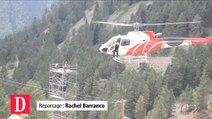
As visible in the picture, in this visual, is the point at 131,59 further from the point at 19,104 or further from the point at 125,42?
the point at 19,104

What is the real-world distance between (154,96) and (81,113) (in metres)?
14.8

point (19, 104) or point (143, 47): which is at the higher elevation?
point (143, 47)

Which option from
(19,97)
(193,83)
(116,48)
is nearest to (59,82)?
(116,48)

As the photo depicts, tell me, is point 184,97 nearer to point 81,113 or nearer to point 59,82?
point 81,113

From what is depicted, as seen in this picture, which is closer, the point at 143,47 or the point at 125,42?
the point at 125,42

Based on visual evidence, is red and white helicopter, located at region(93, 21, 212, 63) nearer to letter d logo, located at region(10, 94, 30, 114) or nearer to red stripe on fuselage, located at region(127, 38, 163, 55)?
red stripe on fuselage, located at region(127, 38, 163, 55)

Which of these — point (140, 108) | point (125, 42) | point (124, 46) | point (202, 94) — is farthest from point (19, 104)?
point (140, 108)

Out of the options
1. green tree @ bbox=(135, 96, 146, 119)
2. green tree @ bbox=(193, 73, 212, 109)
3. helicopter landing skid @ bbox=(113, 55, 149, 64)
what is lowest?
green tree @ bbox=(135, 96, 146, 119)

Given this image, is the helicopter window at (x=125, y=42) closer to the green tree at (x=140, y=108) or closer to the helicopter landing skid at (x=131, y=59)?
the helicopter landing skid at (x=131, y=59)

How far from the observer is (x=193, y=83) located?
118188 millimetres

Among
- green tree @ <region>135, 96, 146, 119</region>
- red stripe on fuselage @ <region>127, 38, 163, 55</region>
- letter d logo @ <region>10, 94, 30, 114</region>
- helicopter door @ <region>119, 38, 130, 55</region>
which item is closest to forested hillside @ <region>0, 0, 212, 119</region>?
green tree @ <region>135, 96, 146, 119</region>

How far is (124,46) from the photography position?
162 feet

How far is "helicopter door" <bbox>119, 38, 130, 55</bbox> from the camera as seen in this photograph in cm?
4932

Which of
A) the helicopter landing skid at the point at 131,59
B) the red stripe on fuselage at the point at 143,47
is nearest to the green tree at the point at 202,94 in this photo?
the red stripe on fuselage at the point at 143,47
